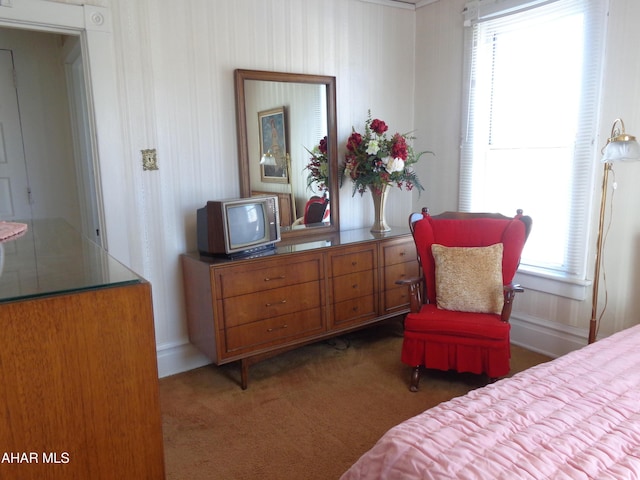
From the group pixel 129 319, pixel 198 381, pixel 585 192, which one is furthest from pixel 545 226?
pixel 129 319

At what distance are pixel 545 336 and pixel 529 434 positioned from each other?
7.55ft

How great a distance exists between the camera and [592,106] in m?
2.91

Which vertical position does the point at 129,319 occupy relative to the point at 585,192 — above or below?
below

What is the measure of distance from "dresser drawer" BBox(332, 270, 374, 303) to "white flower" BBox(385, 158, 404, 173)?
0.77m

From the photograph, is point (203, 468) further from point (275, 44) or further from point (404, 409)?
point (275, 44)

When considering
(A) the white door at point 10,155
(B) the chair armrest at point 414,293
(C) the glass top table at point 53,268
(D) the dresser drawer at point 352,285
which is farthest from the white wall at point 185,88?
(A) the white door at point 10,155

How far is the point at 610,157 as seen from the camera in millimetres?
2424

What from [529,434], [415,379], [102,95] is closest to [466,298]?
[415,379]

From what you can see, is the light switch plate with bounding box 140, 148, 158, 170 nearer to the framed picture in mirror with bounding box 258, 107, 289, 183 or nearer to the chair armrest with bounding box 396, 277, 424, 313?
the framed picture in mirror with bounding box 258, 107, 289, 183

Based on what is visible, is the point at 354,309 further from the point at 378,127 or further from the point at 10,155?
the point at 10,155

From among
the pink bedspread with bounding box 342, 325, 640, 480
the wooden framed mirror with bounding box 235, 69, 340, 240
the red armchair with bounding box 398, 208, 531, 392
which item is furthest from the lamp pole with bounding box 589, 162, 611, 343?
the wooden framed mirror with bounding box 235, 69, 340, 240

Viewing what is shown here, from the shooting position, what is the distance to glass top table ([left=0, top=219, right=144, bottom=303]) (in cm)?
130

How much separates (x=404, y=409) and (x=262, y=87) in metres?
2.29

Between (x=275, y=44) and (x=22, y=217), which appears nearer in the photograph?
(x=275, y=44)
